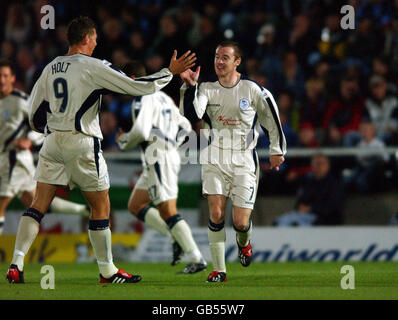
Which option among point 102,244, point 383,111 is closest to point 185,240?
point 102,244

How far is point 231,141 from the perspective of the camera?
26.9 feet

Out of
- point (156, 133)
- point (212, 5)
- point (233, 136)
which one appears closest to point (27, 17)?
point (212, 5)

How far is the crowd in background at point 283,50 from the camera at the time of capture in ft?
40.5

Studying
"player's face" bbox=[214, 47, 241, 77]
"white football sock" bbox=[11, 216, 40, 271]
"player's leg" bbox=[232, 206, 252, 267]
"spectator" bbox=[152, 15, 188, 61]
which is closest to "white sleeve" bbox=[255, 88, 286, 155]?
"player's face" bbox=[214, 47, 241, 77]

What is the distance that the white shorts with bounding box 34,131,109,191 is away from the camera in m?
7.36

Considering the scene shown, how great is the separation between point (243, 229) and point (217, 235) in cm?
26

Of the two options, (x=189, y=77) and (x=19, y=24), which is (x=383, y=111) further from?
(x=19, y=24)

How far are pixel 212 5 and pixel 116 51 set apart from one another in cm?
198

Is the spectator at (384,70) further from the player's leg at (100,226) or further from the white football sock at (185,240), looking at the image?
the player's leg at (100,226)

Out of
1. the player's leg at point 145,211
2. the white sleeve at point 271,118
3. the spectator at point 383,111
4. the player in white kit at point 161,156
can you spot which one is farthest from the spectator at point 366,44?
the white sleeve at point 271,118

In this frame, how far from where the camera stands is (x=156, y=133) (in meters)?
9.88
